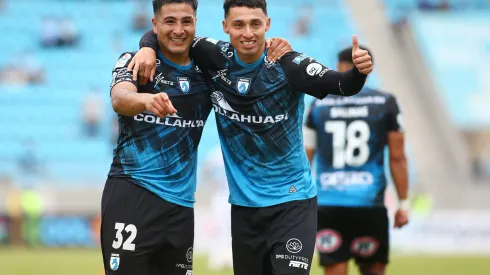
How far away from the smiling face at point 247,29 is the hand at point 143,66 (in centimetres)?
59

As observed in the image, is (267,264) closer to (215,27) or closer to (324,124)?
(324,124)

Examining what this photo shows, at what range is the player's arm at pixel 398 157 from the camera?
8953mm

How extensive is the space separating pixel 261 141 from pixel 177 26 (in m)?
0.98

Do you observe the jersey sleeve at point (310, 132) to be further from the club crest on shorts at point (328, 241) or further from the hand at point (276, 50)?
the hand at point (276, 50)

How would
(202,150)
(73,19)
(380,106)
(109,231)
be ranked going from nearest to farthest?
(109,231), (380,106), (202,150), (73,19)

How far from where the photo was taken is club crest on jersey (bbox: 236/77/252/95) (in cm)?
654

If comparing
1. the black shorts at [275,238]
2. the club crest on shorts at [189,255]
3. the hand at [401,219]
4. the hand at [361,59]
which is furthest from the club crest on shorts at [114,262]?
the hand at [401,219]

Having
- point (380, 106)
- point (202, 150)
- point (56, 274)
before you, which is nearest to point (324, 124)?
point (380, 106)

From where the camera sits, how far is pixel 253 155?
659cm

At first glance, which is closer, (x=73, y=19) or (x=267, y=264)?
(x=267, y=264)

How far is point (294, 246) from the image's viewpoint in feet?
21.4

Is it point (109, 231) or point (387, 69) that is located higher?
point (387, 69)

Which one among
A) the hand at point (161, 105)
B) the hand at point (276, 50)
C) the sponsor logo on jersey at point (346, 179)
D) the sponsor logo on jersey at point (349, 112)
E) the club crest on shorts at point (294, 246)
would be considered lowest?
the club crest on shorts at point (294, 246)

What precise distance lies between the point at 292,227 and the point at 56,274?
873 centimetres
